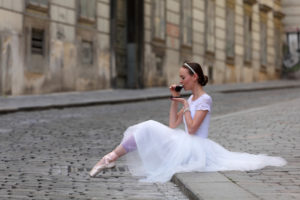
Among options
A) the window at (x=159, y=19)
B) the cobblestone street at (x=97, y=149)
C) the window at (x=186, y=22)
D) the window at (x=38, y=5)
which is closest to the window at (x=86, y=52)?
the window at (x=38, y=5)

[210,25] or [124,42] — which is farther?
[210,25]

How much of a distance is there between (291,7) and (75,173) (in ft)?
111

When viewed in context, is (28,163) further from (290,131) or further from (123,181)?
(290,131)

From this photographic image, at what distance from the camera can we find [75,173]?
5574 mm

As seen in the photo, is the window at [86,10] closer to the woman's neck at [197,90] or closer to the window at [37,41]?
the window at [37,41]

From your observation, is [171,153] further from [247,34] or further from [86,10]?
[247,34]

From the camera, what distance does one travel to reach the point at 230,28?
29969mm

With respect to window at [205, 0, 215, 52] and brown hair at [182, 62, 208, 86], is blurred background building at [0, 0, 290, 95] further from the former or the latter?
brown hair at [182, 62, 208, 86]

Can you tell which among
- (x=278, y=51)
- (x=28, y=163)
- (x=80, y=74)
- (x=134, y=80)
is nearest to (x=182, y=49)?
(x=134, y=80)

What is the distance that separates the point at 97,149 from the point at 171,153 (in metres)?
2.23

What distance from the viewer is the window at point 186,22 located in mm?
25094

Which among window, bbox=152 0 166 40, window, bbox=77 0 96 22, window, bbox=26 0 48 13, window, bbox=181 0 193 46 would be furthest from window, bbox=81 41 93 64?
window, bbox=181 0 193 46

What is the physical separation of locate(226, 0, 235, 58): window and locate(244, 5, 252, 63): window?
1757 mm

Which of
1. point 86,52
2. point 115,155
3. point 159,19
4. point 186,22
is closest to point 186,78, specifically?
point 115,155
